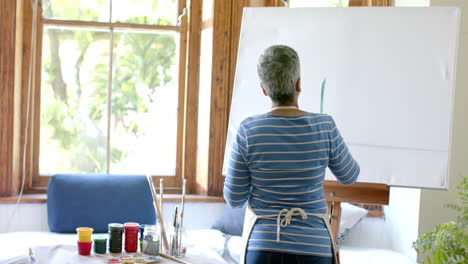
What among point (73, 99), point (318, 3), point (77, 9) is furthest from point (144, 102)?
point (318, 3)

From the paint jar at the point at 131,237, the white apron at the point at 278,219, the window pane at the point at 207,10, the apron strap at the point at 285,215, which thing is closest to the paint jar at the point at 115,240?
the paint jar at the point at 131,237

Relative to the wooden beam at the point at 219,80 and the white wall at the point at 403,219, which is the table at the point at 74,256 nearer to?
the white wall at the point at 403,219

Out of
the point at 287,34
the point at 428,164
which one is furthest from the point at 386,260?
the point at 287,34

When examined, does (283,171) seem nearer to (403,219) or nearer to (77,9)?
(403,219)

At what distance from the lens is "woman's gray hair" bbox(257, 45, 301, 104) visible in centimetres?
178

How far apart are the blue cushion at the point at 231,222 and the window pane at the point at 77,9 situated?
4.47ft

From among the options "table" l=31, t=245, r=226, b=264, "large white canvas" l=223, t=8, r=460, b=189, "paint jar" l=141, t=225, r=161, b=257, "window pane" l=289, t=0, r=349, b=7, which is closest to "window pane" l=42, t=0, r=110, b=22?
"window pane" l=289, t=0, r=349, b=7

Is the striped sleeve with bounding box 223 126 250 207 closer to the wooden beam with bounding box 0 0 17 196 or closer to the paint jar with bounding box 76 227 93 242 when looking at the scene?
the paint jar with bounding box 76 227 93 242

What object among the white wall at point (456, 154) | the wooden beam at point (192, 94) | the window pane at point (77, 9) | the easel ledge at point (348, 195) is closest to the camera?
the easel ledge at point (348, 195)

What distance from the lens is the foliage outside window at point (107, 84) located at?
3721mm

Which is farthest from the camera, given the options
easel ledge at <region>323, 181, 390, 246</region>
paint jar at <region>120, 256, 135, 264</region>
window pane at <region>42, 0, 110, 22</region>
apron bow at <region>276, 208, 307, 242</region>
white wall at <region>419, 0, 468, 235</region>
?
window pane at <region>42, 0, 110, 22</region>

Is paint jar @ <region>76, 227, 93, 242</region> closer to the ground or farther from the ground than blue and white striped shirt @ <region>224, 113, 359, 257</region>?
closer to the ground

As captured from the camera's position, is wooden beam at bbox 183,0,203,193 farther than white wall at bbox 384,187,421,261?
Yes

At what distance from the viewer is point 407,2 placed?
3410 mm
